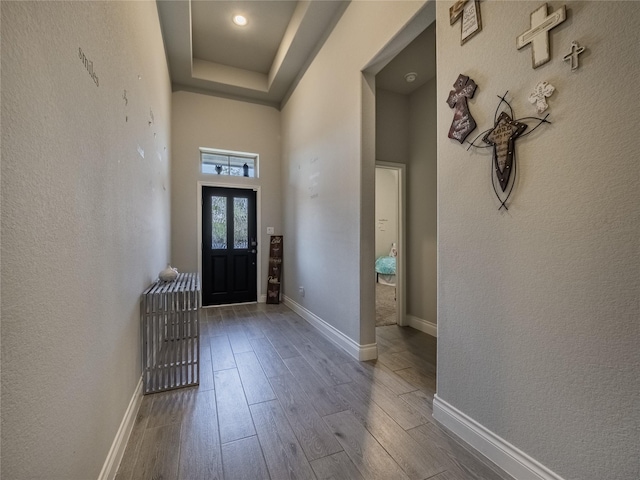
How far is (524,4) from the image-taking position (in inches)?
50.0

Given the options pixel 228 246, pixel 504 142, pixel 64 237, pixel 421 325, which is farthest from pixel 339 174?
pixel 228 246

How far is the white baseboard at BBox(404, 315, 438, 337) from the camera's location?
3.31 m

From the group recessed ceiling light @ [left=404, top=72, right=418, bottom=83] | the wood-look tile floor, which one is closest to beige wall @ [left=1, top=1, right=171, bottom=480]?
the wood-look tile floor

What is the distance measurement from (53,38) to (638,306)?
2088 millimetres

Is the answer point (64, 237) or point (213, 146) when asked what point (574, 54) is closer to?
point (64, 237)

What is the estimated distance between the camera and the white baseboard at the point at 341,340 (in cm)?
257

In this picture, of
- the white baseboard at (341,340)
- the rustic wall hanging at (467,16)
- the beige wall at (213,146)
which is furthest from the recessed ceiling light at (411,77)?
the white baseboard at (341,340)

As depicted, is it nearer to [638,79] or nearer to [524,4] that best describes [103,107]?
Answer: [524,4]

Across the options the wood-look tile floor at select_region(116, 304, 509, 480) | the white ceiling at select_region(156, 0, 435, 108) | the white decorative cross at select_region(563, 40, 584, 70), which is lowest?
the wood-look tile floor at select_region(116, 304, 509, 480)

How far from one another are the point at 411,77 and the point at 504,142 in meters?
2.47

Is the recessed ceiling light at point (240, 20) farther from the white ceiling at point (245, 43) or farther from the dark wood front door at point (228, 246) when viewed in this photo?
the dark wood front door at point (228, 246)

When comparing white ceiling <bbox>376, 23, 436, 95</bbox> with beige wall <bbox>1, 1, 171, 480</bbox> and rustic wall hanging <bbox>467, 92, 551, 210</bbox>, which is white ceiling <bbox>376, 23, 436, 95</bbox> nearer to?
rustic wall hanging <bbox>467, 92, 551, 210</bbox>

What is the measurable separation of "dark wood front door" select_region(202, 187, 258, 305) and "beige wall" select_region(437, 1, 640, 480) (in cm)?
385

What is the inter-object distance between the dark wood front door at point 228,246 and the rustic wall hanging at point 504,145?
13.4ft
